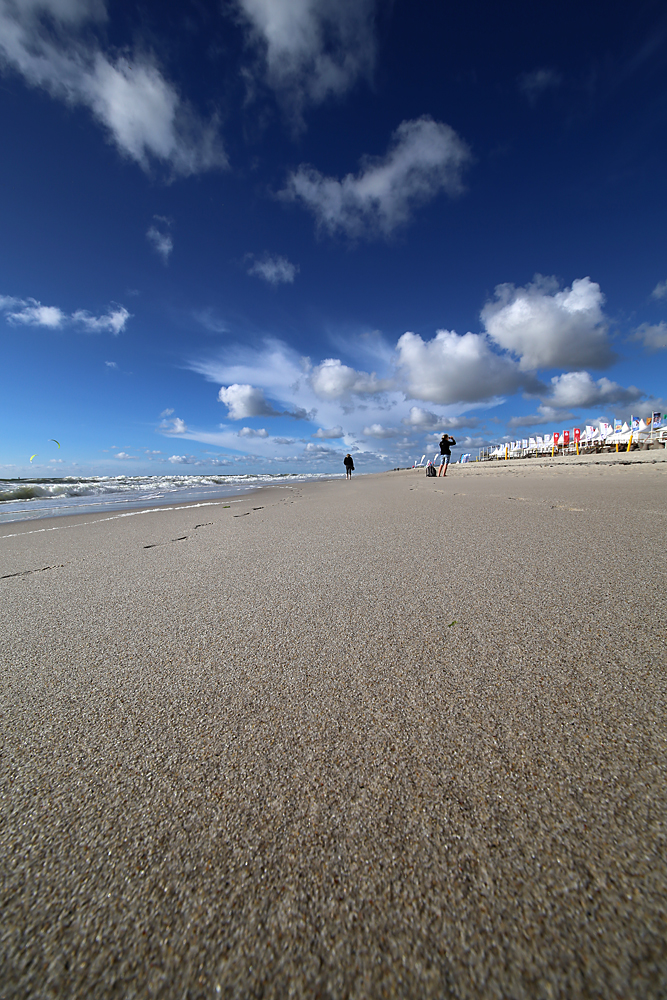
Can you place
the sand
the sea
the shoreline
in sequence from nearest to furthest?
the sand → the shoreline → the sea

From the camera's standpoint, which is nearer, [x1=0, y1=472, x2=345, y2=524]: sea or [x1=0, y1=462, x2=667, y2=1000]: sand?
[x1=0, y1=462, x2=667, y2=1000]: sand

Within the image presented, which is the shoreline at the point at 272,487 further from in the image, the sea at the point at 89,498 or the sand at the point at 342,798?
the sand at the point at 342,798

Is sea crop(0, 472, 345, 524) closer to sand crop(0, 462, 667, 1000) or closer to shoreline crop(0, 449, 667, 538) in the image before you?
shoreline crop(0, 449, 667, 538)

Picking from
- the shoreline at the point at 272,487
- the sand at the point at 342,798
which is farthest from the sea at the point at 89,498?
the sand at the point at 342,798

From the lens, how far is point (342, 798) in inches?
31.0

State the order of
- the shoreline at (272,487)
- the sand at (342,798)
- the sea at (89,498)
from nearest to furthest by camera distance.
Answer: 1. the sand at (342,798)
2. the shoreline at (272,487)
3. the sea at (89,498)

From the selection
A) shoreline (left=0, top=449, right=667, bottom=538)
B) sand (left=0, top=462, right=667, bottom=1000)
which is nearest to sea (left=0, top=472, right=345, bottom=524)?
shoreline (left=0, top=449, right=667, bottom=538)

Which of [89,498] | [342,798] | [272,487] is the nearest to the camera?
[342,798]

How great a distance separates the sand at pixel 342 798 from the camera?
55cm

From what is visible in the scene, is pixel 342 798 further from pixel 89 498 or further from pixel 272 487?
pixel 272 487

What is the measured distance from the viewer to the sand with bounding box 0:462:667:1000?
55 cm

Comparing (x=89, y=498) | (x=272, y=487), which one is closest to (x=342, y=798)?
(x=89, y=498)

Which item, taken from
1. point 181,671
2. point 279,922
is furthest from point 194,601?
point 279,922

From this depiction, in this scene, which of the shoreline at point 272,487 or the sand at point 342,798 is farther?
the shoreline at point 272,487
